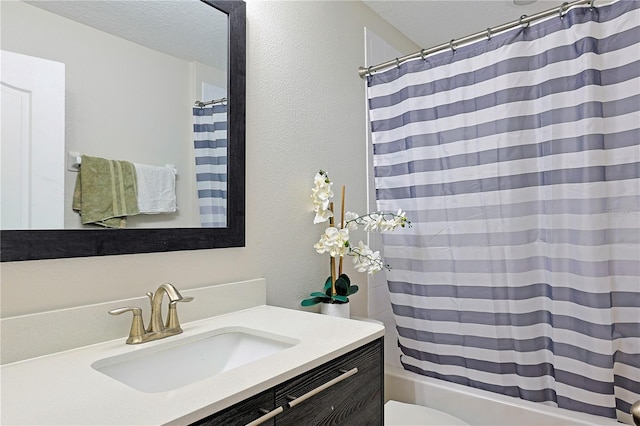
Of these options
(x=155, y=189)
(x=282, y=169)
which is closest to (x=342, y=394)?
(x=155, y=189)

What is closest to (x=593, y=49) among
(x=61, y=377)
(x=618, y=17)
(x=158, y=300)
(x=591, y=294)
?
(x=618, y=17)

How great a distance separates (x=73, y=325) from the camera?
992mm

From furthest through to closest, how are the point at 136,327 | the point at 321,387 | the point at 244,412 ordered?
the point at 136,327, the point at 321,387, the point at 244,412

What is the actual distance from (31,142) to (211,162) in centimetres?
51

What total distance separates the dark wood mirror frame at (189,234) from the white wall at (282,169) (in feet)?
0.11

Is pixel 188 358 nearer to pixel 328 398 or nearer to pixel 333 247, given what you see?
pixel 328 398

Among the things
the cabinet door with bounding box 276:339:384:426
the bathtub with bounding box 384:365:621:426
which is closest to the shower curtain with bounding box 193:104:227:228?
the cabinet door with bounding box 276:339:384:426

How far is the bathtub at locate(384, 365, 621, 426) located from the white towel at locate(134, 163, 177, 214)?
4.59 feet

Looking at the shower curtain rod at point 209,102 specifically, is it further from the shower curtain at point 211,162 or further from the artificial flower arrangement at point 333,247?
the artificial flower arrangement at point 333,247

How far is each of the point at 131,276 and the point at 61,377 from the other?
34 centimetres

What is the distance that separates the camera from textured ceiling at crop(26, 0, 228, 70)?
1.08 metres

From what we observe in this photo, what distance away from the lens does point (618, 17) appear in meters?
1.39

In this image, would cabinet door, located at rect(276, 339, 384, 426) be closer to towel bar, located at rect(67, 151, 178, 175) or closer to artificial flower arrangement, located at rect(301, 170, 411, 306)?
artificial flower arrangement, located at rect(301, 170, 411, 306)

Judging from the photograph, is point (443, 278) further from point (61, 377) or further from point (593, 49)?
point (61, 377)
